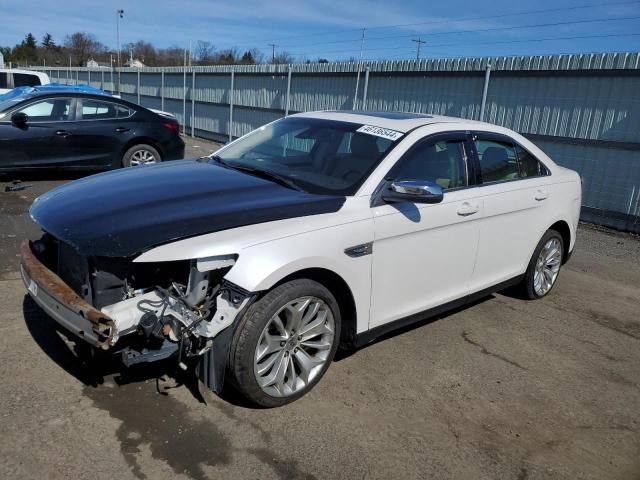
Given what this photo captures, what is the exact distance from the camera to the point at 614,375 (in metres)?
4.11

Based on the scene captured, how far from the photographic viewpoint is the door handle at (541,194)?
4.94 metres


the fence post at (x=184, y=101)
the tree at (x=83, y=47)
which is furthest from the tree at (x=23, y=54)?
the fence post at (x=184, y=101)

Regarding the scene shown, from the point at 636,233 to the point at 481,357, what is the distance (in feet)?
18.7

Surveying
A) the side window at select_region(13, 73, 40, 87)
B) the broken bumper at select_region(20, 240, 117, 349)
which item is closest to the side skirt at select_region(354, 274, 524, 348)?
the broken bumper at select_region(20, 240, 117, 349)

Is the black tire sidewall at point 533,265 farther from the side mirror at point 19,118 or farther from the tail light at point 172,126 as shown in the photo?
the side mirror at point 19,118

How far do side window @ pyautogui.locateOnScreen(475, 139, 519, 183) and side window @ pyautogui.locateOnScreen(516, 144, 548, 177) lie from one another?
8cm

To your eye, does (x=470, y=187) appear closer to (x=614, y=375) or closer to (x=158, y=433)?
(x=614, y=375)

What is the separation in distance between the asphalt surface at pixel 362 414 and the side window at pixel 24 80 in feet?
51.9

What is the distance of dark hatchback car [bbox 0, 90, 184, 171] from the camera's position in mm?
8688

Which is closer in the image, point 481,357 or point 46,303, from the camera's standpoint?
point 46,303

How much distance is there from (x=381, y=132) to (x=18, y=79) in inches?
693

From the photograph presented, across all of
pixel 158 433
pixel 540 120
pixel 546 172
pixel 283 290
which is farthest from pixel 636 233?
pixel 158 433

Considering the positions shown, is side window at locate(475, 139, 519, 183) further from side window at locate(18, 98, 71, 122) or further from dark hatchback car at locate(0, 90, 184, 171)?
side window at locate(18, 98, 71, 122)

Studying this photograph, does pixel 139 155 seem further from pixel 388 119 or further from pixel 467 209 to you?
pixel 467 209
